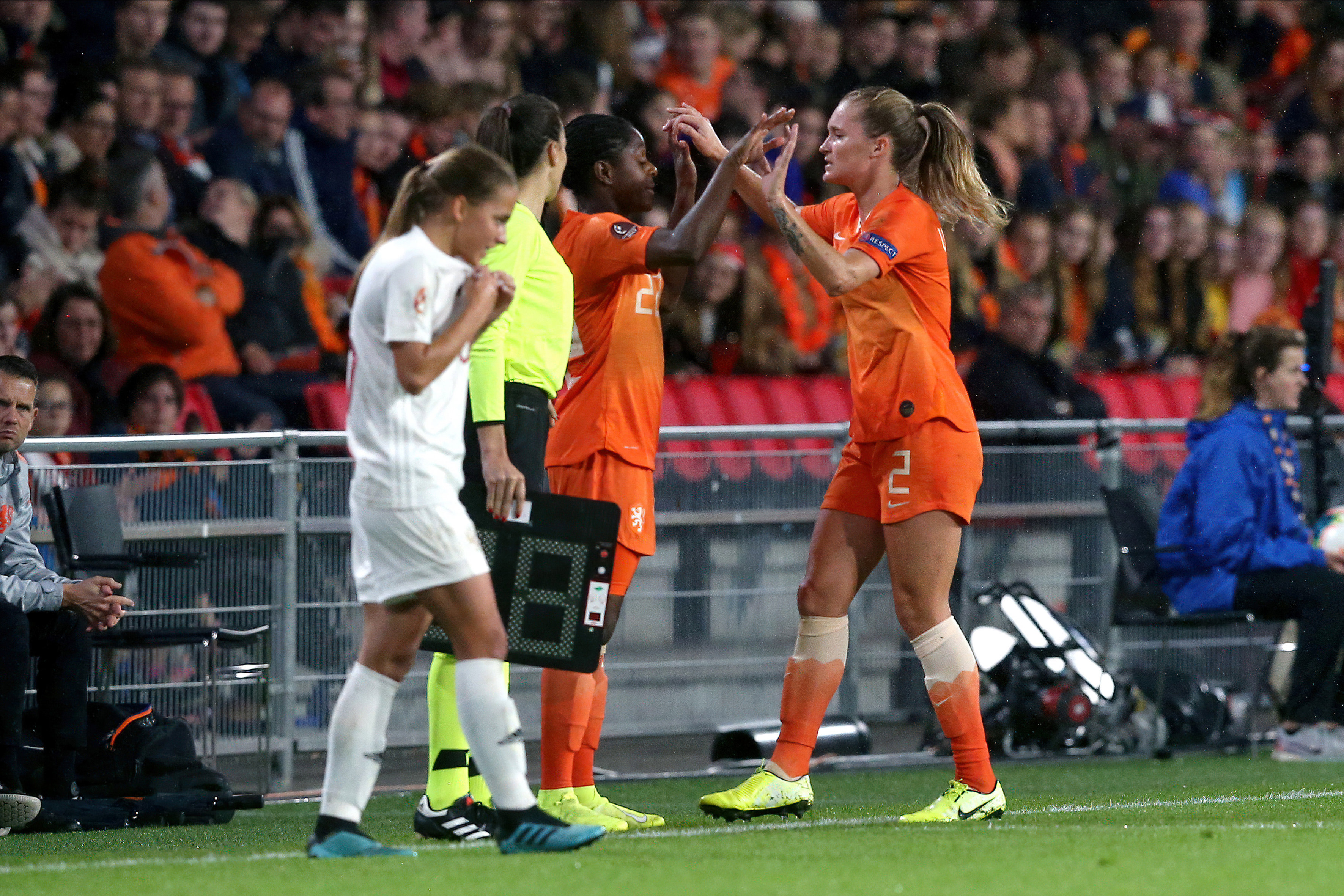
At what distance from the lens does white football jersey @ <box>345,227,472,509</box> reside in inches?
173

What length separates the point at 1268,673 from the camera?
9.48 meters

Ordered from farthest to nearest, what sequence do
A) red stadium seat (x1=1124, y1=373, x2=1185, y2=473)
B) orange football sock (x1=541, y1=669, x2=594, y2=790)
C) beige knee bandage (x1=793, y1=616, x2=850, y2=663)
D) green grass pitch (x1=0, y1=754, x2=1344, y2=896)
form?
red stadium seat (x1=1124, y1=373, x2=1185, y2=473)
beige knee bandage (x1=793, y1=616, x2=850, y2=663)
orange football sock (x1=541, y1=669, x2=594, y2=790)
green grass pitch (x1=0, y1=754, x2=1344, y2=896)

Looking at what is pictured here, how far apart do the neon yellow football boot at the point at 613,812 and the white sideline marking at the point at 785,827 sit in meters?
0.11

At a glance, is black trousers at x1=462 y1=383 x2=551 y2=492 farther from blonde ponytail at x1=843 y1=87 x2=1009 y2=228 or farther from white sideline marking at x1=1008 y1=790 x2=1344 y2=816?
white sideline marking at x1=1008 y1=790 x2=1344 y2=816

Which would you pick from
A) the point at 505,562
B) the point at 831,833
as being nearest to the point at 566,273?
the point at 505,562

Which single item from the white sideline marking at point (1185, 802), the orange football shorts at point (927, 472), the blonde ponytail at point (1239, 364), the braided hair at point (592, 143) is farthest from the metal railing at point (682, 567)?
the orange football shorts at point (927, 472)

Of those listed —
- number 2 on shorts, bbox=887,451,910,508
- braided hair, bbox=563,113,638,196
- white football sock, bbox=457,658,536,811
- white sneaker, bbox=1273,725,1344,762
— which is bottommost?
white sneaker, bbox=1273,725,1344,762

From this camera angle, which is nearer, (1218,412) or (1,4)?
(1218,412)

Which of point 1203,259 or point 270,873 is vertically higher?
point 1203,259

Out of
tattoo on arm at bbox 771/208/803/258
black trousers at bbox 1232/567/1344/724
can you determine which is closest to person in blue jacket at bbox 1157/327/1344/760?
black trousers at bbox 1232/567/1344/724

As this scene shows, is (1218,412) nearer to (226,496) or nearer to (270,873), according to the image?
(226,496)

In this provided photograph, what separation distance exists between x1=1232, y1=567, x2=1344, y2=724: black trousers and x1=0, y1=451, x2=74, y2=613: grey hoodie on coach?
522cm

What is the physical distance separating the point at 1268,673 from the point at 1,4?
7540 millimetres

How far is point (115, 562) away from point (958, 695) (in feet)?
10.3
